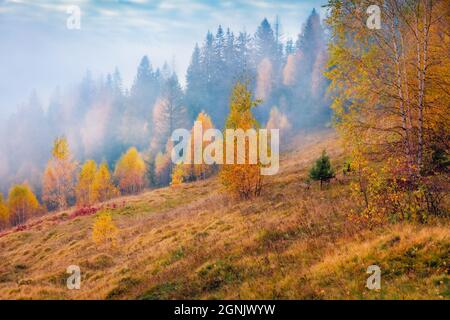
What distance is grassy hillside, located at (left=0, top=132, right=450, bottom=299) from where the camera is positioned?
7.38 metres

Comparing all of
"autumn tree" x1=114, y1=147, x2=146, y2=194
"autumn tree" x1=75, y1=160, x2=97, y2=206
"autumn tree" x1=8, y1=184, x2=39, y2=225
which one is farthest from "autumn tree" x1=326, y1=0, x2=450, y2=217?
"autumn tree" x1=8, y1=184, x2=39, y2=225

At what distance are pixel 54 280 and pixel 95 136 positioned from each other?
91637 mm

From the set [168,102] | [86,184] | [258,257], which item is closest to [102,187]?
[86,184]

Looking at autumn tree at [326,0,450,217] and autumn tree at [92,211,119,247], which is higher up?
autumn tree at [326,0,450,217]

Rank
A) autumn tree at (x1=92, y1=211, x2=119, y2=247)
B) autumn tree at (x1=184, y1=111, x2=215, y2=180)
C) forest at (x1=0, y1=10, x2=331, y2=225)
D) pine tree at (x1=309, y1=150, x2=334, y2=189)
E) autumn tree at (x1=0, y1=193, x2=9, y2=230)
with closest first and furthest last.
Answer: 1. autumn tree at (x1=92, y1=211, x2=119, y2=247)
2. pine tree at (x1=309, y1=150, x2=334, y2=189)
3. autumn tree at (x1=184, y1=111, x2=215, y2=180)
4. autumn tree at (x1=0, y1=193, x2=9, y2=230)
5. forest at (x1=0, y1=10, x2=331, y2=225)

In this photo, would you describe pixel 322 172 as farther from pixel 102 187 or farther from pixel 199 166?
pixel 102 187

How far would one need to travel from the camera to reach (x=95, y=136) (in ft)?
319

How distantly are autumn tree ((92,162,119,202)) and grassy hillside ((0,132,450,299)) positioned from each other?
121ft

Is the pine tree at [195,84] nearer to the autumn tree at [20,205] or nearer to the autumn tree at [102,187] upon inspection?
the autumn tree at [102,187]

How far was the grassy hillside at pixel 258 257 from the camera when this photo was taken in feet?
24.2

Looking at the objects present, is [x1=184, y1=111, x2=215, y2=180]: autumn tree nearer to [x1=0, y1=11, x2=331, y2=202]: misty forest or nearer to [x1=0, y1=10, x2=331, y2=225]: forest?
[x1=0, y1=10, x2=331, y2=225]: forest

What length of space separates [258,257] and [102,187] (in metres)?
55.0
